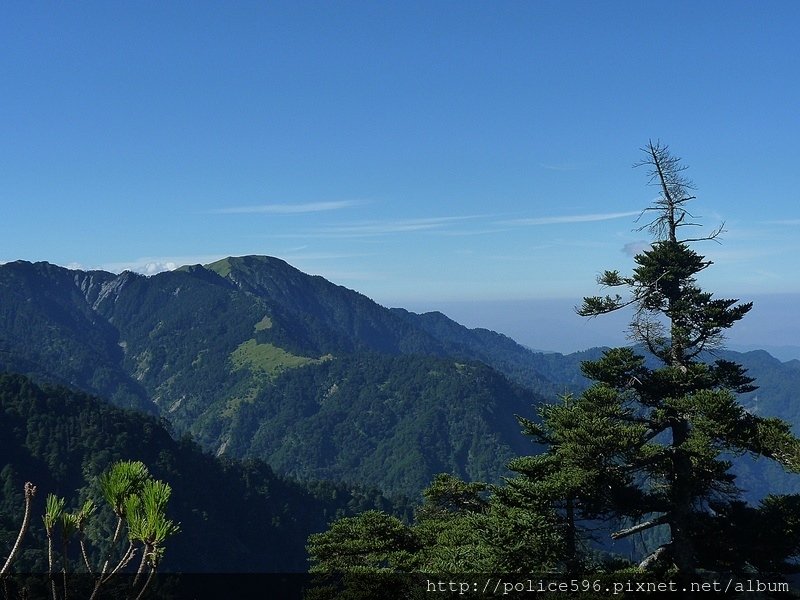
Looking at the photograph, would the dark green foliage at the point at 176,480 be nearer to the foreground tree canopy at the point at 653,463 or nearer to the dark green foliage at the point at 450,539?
the dark green foliage at the point at 450,539

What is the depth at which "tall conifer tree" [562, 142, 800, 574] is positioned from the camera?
20391 mm

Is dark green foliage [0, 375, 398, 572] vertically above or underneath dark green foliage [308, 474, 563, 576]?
underneath

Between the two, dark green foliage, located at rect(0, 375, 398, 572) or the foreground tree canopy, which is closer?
the foreground tree canopy

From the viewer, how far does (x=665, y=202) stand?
24062 millimetres

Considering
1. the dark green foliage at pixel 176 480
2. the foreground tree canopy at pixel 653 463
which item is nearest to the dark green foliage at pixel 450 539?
the foreground tree canopy at pixel 653 463

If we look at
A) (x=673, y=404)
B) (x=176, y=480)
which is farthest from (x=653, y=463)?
(x=176, y=480)

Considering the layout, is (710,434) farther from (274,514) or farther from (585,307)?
(274,514)

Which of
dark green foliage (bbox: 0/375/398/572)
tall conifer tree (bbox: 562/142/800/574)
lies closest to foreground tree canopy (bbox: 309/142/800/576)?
tall conifer tree (bbox: 562/142/800/574)

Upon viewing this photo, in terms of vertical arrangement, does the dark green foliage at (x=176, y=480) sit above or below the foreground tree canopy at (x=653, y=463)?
below

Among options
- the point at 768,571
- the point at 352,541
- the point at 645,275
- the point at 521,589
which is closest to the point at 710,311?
the point at 645,275

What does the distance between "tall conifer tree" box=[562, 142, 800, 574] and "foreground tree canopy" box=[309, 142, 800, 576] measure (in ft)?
0.16

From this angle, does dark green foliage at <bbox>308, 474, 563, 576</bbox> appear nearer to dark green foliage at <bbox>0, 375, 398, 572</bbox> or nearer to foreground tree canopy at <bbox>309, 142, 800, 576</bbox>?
foreground tree canopy at <bbox>309, 142, 800, 576</bbox>

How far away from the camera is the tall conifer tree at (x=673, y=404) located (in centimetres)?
2039

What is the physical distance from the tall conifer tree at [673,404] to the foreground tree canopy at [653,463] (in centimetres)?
5
